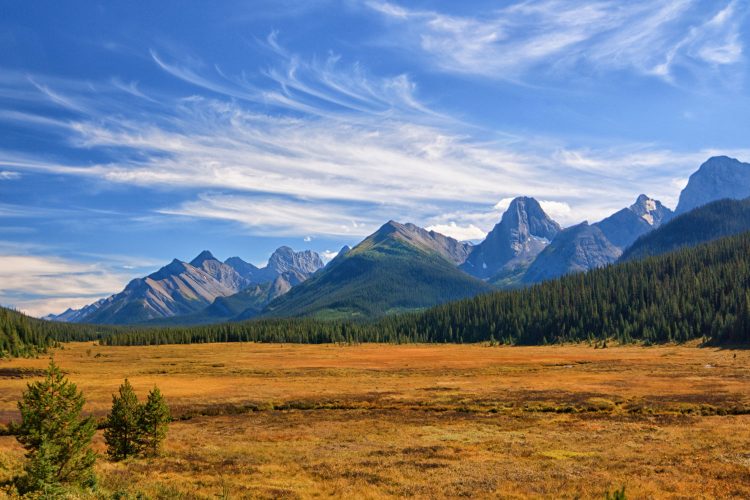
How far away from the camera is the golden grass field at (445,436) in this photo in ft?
96.8

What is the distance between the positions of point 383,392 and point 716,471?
46723mm

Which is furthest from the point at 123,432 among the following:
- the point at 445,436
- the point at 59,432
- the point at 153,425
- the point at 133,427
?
the point at 445,436

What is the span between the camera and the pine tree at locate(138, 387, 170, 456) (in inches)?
1485

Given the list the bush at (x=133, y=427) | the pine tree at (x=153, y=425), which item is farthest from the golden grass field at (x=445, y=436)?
the pine tree at (x=153, y=425)

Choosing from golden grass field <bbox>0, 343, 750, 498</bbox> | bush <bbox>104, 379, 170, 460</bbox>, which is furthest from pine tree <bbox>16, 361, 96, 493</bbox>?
bush <bbox>104, 379, 170, 460</bbox>

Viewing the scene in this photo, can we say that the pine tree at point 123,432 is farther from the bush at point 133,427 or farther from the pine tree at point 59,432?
the pine tree at point 59,432

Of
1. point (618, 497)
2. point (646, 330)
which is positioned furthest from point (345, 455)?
point (646, 330)

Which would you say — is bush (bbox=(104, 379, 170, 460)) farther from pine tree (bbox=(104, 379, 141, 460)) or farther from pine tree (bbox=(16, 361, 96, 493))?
pine tree (bbox=(16, 361, 96, 493))

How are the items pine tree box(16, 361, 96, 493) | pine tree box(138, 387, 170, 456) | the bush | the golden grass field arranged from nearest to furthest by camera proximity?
pine tree box(16, 361, 96, 493), the golden grass field, the bush, pine tree box(138, 387, 170, 456)

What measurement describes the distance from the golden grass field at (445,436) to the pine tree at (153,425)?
1.79m

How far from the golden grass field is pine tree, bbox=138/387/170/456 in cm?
179

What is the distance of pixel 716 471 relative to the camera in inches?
1235

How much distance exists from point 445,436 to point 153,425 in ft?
77.8

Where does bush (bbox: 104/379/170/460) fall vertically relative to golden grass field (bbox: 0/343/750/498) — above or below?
above
